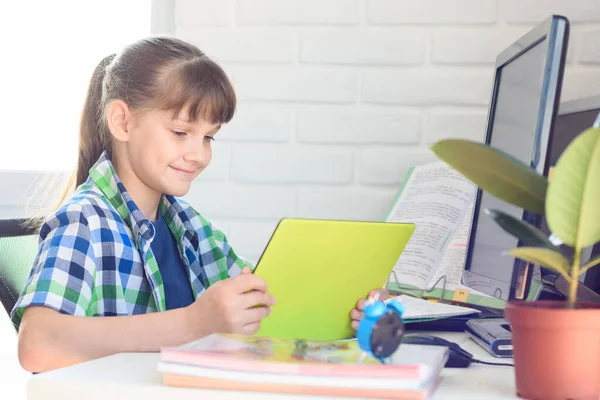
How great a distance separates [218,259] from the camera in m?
1.61

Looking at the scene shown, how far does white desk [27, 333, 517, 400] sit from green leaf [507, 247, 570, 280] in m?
0.12

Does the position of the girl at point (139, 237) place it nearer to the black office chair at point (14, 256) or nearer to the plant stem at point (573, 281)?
the black office chair at point (14, 256)

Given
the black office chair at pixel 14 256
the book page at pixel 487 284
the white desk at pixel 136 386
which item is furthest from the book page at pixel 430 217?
the white desk at pixel 136 386

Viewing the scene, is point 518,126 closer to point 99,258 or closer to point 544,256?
point 544,256

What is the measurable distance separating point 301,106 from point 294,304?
3.31ft

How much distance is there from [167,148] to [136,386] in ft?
2.48

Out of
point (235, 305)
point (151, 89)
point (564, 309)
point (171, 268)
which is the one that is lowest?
point (171, 268)

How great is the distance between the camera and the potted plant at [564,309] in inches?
27.3

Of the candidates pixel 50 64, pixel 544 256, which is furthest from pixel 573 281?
pixel 50 64

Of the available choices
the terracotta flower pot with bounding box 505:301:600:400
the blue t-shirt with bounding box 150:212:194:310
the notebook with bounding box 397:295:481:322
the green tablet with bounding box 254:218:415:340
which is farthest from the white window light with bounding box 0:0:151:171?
the terracotta flower pot with bounding box 505:301:600:400

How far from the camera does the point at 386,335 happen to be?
2.41 feet

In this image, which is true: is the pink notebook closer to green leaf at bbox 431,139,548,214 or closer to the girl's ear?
green leaf at bbox 431,139,548,214

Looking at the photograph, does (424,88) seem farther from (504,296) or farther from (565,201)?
(565,201)

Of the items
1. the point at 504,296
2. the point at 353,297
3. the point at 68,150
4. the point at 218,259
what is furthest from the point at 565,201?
the point at 68,150
